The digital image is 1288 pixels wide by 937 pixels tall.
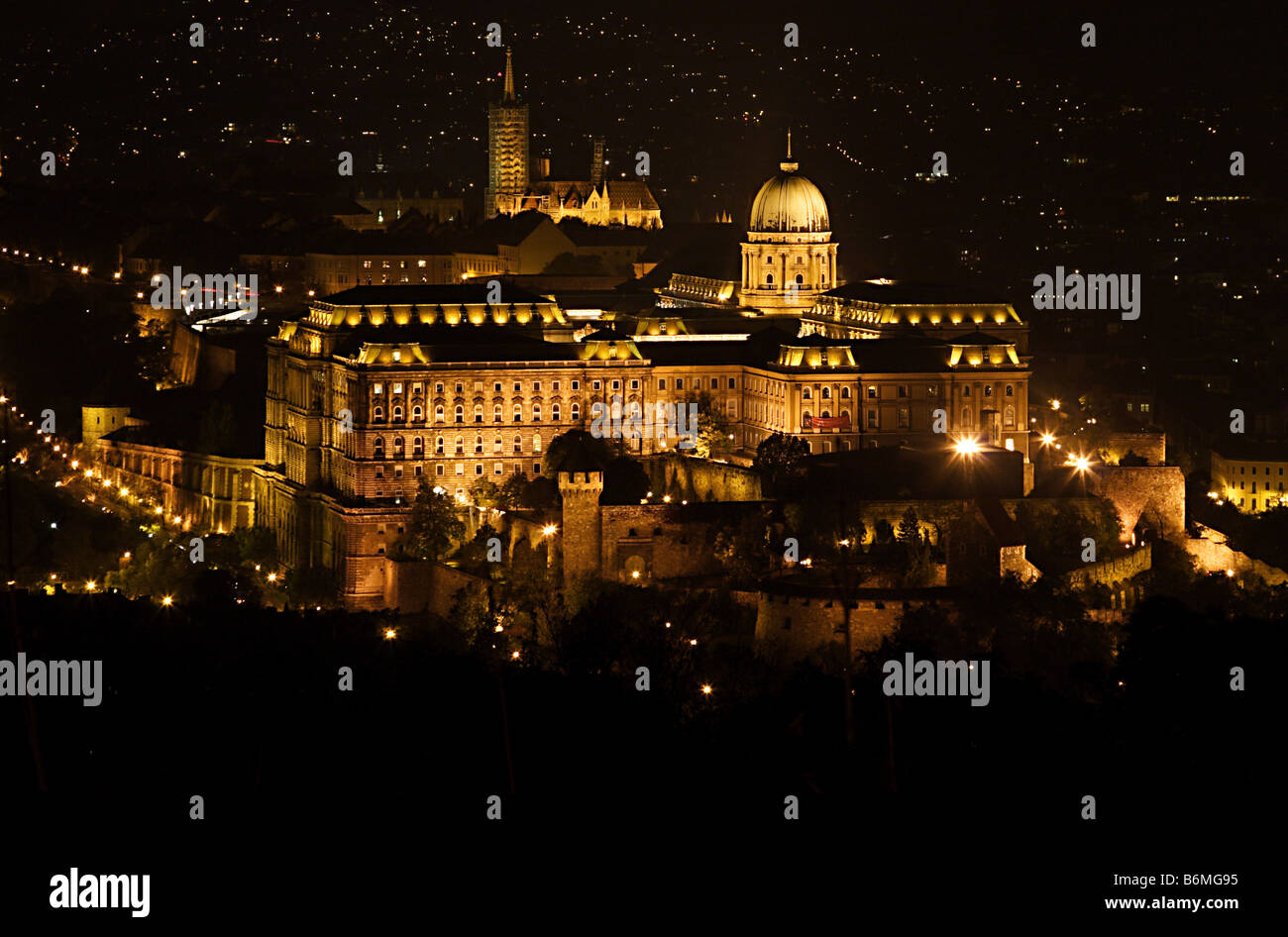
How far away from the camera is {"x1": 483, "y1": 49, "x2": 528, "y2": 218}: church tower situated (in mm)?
155375

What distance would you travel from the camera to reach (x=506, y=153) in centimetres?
15725

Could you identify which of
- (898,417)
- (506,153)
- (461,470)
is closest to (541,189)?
(506,153)

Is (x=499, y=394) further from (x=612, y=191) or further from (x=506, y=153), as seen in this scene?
(x=506, y=153)

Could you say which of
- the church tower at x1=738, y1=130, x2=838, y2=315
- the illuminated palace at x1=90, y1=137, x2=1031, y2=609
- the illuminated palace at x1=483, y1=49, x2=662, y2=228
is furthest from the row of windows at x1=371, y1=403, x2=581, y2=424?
the illuminated palace at x1=483, y1=49, x2=662, y2=228

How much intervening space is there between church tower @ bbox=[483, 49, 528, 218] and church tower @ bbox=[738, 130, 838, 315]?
151 feet

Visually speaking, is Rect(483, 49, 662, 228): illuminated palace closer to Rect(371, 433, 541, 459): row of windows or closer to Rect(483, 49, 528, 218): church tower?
Rect(483, 49, 528, 218): church tower

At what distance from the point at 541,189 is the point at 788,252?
45.7m

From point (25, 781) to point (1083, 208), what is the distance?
123 m

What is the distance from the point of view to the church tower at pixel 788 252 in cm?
10856

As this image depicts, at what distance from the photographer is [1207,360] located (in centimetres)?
13675

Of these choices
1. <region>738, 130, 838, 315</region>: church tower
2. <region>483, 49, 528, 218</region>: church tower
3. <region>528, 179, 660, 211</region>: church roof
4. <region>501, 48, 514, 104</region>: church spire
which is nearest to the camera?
<region>738, 130, 838, 315</region>: church tower

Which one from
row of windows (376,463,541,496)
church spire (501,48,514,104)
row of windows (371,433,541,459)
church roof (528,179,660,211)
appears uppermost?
church spire (501,48,514,104)
